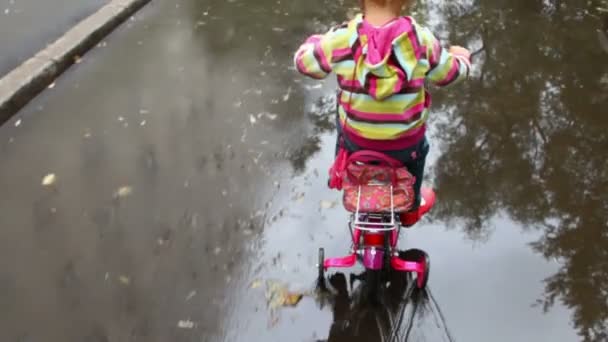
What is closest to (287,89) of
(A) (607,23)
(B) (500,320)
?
(B) (500,320)

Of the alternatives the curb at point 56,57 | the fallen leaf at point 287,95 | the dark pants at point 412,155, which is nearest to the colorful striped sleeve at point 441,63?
the dark pants at point 412,155

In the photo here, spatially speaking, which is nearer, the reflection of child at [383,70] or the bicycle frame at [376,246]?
the reflection of child at [383,70]

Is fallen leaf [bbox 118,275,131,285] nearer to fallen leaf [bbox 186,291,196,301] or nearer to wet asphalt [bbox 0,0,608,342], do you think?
wet asphalt [bbox 0,0,608,342]

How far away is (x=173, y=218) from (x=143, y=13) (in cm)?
362

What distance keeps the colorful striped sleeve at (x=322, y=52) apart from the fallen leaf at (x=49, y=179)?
231 cm

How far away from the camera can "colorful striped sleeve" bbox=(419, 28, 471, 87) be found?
2672mm

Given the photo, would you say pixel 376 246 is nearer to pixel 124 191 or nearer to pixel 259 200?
pixel 259 200

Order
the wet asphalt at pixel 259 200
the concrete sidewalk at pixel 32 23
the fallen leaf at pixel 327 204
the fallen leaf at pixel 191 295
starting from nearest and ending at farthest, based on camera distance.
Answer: the wet asphalt at pixel 259 200
the fallen leaf at pixel 191 295
the fallen leaf at pixel 327 204
the concrete sidewalk at pixel 32 23

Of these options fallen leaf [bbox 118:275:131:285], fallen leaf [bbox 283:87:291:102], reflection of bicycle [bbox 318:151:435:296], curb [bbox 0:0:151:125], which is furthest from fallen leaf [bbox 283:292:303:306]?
curb [bbox 0:0:151:125]

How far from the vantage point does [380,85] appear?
261cm

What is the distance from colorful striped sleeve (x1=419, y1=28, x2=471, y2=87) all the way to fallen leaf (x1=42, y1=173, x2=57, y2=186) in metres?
2.77

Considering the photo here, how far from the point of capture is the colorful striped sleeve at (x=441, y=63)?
8.77 feet

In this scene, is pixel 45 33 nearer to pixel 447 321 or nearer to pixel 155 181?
pixel 155 181

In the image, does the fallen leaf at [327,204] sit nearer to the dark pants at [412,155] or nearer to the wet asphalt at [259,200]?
the wet asphalt at [259,200]
